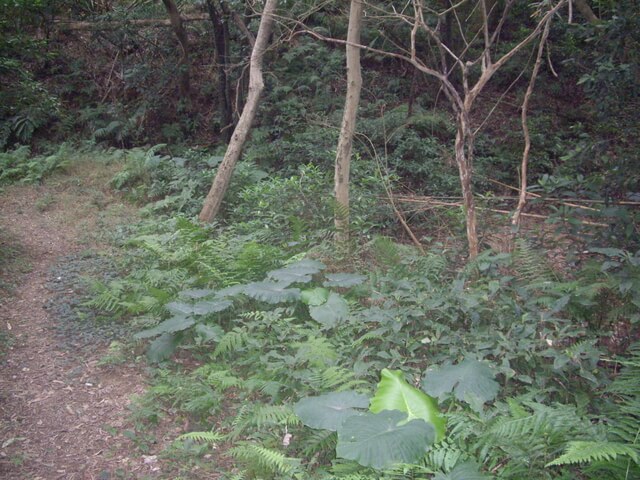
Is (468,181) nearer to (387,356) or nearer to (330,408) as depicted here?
(387,356)

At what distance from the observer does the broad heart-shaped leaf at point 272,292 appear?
17.1ft

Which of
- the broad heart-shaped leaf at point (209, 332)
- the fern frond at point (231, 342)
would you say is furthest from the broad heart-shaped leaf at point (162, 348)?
the fern frond at point (231, 342)

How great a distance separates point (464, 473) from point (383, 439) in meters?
0.44

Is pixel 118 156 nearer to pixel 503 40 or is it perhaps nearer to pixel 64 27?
pixel 64 27

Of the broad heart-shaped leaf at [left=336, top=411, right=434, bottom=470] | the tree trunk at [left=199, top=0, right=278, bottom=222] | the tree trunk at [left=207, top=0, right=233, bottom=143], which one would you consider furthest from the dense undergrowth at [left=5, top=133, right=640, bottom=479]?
the tree trunk at [left=207, top=0, right=233, bottom=143]

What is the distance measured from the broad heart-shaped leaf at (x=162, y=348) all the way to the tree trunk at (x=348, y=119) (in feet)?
8.17

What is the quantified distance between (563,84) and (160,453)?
12.0 meters

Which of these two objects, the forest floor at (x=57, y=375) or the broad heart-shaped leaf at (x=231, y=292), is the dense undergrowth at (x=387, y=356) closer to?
the broad heart-shaped leaf at (x=231, y=292)

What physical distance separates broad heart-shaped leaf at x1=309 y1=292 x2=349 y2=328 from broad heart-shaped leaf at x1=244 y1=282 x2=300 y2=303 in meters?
0.26

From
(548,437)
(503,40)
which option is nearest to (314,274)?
(548,437)

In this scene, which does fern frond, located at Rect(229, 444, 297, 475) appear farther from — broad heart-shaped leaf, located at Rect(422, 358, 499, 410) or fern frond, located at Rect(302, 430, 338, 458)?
broad heart-shaped leaf, located at Rect(422, 358, 499, 410)

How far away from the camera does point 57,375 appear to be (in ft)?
16.7

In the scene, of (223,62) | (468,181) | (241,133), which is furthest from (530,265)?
(223,62)

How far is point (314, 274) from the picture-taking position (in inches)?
239
